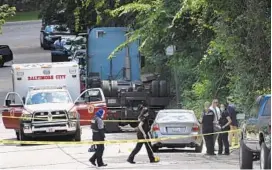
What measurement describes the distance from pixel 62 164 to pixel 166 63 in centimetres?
1447

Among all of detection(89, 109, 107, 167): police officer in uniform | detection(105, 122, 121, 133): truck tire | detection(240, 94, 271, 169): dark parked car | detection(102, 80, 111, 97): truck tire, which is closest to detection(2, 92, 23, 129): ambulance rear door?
detection(105, 122, 121, 133): truck tire

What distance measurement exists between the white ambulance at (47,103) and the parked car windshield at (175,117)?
352 centimetres

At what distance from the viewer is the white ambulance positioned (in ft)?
88.4

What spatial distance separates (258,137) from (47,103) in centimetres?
1262

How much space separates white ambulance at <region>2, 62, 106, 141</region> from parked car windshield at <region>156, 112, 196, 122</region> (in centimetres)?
352

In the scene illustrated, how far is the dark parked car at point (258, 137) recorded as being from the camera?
15.4m

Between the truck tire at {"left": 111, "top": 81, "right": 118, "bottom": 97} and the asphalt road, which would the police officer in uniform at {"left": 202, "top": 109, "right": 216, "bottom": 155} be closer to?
the asphalt road

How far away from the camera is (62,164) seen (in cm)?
2156

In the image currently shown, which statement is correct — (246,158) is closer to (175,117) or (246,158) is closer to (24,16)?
(175,117)

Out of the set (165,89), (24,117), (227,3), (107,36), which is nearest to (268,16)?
(227,3)

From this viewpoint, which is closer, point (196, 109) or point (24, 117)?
point (24, 117)

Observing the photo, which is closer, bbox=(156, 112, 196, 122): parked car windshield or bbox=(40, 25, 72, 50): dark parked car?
bbox=(156, 112, 196, 122): parked car windshield

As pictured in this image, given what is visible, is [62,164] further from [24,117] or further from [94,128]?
[24,117]

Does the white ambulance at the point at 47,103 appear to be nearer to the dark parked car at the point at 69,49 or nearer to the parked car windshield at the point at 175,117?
the parked car windshield at the point at 175,117
